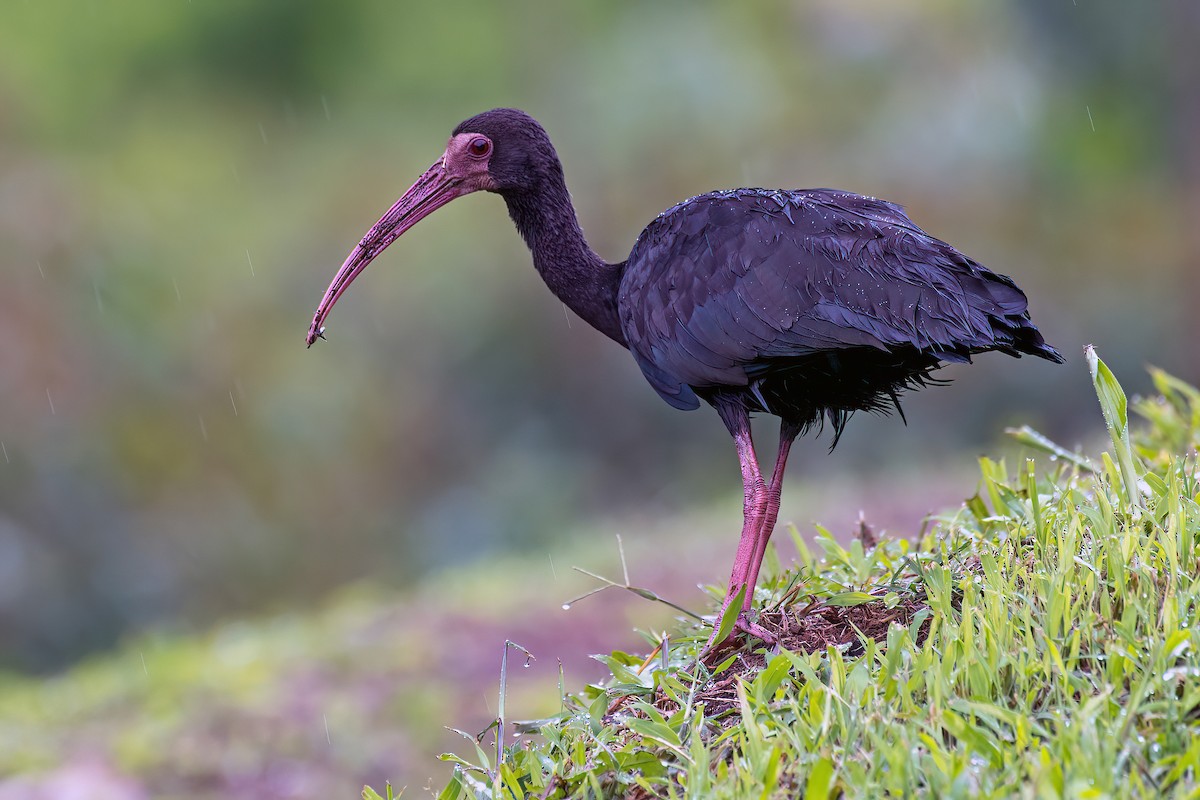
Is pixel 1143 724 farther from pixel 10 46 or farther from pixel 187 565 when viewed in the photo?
pixel 10 46

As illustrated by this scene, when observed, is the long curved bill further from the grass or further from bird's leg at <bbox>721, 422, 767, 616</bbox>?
the grass

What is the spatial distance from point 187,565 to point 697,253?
10282 mm

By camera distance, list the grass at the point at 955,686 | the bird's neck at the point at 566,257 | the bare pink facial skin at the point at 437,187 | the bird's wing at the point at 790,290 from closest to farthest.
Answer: the grass at the point at 955,686
the bird's wing at the point at 790,290
the bird's neck at the point at 566,257
the bare pink facial skin at the point at 437,187

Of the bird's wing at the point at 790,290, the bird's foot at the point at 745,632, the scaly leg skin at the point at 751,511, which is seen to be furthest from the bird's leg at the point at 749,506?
the bird's foot at the point at 745,632

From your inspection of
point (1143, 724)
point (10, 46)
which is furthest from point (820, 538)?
point (10, 46)

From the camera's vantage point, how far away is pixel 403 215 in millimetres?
4883

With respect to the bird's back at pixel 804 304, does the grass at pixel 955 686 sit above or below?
below

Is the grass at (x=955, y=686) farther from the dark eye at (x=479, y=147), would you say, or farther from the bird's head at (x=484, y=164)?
the dark eye at (x=479, y=147)

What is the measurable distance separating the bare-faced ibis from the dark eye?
0.46 meters

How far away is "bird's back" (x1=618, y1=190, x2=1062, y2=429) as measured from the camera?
12.1ft

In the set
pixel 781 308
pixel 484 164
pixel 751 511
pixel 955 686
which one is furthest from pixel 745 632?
pixel 484 164

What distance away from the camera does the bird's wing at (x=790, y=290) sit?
3678mm

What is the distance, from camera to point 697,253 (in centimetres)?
422

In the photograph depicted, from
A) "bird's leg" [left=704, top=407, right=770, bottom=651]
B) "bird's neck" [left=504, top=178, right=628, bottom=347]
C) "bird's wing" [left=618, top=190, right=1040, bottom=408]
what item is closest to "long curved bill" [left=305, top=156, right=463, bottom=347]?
"bird's neck" [left=504, top=178, right=628, bottom=347]
